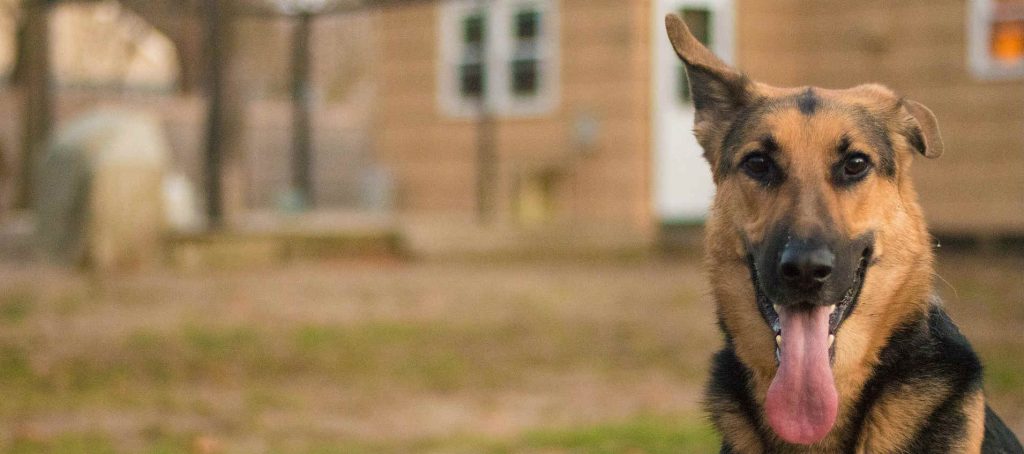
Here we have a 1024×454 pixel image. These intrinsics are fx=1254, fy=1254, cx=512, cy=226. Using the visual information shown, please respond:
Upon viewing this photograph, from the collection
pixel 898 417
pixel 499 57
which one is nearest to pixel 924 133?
pixel 898 417

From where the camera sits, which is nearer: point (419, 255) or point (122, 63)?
point (419, 255)

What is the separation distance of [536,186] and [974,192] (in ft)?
19.4

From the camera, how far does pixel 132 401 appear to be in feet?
26.4

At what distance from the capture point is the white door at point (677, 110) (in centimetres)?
1697

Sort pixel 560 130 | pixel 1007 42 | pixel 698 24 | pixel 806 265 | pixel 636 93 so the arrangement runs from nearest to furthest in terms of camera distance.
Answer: pixel 806 265, pixel 1007 42, pixel 636 93, pixel 698 24, pixel 560 130

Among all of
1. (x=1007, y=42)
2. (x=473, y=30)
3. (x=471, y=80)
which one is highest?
(x=473, y=30)

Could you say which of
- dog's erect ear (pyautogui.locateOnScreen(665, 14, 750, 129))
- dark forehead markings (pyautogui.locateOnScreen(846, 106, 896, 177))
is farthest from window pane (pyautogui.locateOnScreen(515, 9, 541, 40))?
dark forehead markings (pyautogui.locateOnScreen(846, 106, 896, 177))

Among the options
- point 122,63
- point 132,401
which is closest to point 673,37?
point 132,401

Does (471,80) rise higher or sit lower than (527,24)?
lower

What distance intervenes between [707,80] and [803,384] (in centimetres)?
120

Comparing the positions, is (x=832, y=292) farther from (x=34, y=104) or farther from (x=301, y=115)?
(x=34, y=104)

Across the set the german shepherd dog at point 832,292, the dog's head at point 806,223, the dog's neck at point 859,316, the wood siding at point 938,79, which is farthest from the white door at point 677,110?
the dog's neck at point 859,316

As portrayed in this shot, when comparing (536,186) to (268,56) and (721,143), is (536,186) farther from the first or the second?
(268,56)

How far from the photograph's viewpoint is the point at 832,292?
3.64m
